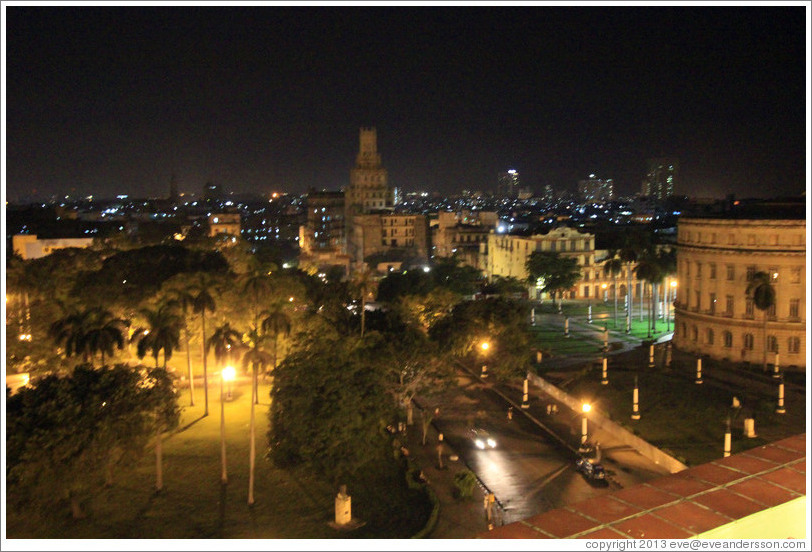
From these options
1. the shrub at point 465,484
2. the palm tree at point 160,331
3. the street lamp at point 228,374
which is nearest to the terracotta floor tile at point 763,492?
the shrub at point 465,484

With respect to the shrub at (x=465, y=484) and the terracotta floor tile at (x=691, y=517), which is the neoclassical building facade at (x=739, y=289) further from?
the terracotta floor tile at (x=691, y=517)

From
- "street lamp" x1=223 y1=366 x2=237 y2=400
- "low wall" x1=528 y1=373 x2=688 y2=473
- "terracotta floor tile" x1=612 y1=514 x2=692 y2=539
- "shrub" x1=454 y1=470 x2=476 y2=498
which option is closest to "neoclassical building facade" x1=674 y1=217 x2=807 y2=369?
"low wall" x1=528 y1=373 x2=688 y2=473

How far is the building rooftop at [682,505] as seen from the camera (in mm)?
8695

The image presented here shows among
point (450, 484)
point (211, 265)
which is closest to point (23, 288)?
point (211, 265)

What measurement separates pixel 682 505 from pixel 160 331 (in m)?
31.9

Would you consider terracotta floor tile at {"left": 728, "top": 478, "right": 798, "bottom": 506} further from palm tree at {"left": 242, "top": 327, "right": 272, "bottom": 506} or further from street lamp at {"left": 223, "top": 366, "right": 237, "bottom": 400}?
street lamp at {"left": 223, "top": 366, "right": 237, "bottom": 400}

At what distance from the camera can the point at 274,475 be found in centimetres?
3300

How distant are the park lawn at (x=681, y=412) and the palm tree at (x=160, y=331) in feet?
83.8

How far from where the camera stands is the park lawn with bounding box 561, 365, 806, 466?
36.4 m

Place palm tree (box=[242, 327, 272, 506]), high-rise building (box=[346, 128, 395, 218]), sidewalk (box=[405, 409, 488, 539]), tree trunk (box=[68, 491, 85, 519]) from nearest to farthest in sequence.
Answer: tree trunk (box=[68, 491, 85, 519]), sidewalk (box=[405, 409, 488, 539]), palm tree (box=[242, 327, 272, 506]), high-rise building (box=[346, 128, 395, 218])

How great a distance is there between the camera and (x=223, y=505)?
97.3 feet

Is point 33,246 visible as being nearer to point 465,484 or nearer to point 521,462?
point 521,462

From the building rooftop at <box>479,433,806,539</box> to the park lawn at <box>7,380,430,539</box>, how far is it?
64.3 feet

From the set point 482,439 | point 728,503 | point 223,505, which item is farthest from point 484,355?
point 728,503
